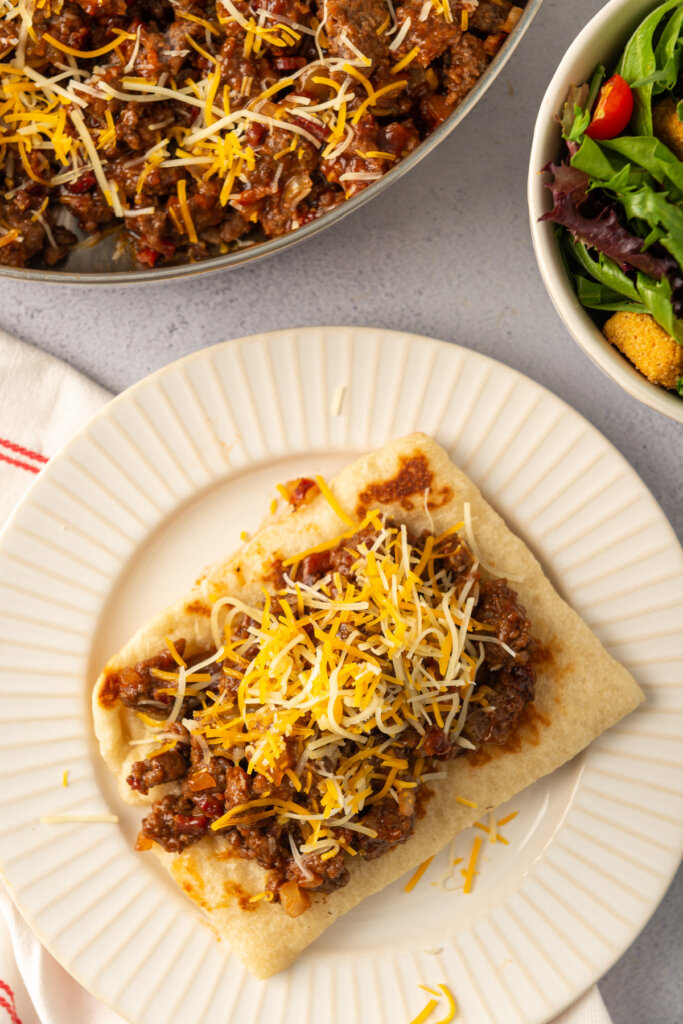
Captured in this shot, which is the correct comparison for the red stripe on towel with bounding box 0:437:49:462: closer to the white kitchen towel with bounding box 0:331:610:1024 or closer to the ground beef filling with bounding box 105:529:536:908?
the white kitchen towel with bounding box 0:331:610:1024

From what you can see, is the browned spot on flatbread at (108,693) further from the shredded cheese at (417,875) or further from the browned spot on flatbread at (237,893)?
the shredded cheese at (417,875)

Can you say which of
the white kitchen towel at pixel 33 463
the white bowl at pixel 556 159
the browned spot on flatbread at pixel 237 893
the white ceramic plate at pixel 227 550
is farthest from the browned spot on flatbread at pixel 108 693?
the white bowl at pixel 556 159

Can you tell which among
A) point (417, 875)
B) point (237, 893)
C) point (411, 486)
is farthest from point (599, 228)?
point (237, 893)

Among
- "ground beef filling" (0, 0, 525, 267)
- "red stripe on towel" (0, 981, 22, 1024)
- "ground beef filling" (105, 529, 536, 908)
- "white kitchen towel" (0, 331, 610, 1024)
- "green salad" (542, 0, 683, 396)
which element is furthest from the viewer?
"red stripe on towel" (0, 981, 22, 1024)

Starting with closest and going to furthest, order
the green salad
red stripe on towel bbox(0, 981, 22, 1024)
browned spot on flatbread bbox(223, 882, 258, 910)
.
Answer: the green salad
browned spot on flatbread bbox(223, 882, 258, 910)
red stripe on towel bbox(0, 981, 22, 1024)

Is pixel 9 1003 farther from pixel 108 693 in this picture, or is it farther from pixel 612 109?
pixel 612 109

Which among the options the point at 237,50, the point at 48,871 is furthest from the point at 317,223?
the point at 48,871

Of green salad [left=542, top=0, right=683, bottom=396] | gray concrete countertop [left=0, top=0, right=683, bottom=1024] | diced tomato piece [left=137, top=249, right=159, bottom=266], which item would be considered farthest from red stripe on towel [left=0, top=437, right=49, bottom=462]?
green salad [left=542, top=0, right=683, bottom=396]
